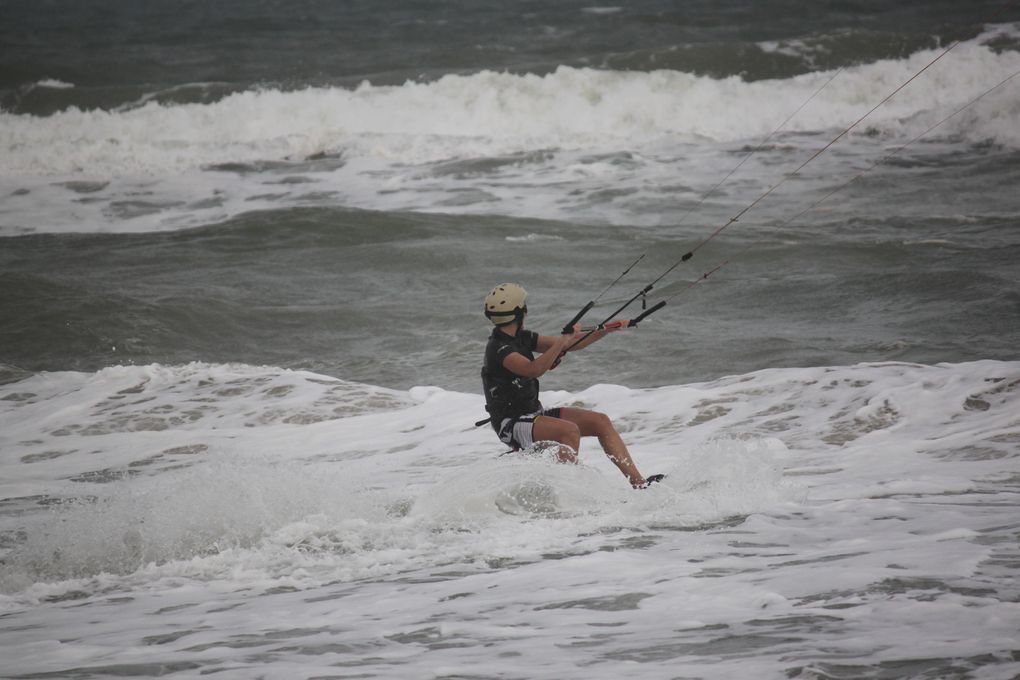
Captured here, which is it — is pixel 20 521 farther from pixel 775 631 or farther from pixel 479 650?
pixel 775 631

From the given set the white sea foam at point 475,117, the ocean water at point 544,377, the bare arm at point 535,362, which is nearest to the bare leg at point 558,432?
the ocean water at point 544,377

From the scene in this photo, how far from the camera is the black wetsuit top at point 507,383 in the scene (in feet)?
22.5

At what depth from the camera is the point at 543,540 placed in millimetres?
6066

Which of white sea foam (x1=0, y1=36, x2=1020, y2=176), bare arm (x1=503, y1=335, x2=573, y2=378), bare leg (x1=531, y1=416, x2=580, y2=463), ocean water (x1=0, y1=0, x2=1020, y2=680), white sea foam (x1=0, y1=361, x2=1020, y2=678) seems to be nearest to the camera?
white sea foam (x1=0, y1=361, x2=1020, y2=678)

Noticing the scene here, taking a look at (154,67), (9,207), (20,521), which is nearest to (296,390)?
(20,521)

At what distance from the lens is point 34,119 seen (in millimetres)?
29234

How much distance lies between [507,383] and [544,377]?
4.37 meters

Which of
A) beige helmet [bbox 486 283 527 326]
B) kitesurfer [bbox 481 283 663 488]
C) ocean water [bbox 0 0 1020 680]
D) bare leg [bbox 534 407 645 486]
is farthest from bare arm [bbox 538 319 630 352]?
ocean water [bbox 0 0 1020 680]

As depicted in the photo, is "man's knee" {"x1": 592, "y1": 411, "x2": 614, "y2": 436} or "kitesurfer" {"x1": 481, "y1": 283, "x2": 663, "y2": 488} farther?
"man's knee" {"x1": 592, "y1": 411, "x2": 614, "y2": 436}

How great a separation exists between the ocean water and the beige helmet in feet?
2.64

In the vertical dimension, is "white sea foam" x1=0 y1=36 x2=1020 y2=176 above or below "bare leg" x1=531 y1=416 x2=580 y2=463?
above

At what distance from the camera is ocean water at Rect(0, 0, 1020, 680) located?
4809 mm

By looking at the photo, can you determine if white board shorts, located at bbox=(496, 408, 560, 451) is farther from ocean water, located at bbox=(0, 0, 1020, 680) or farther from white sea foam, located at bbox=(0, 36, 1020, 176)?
white sea foam, located at bbox=(0, 36, 1020, 176)

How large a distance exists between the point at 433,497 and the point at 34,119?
26.0 m
